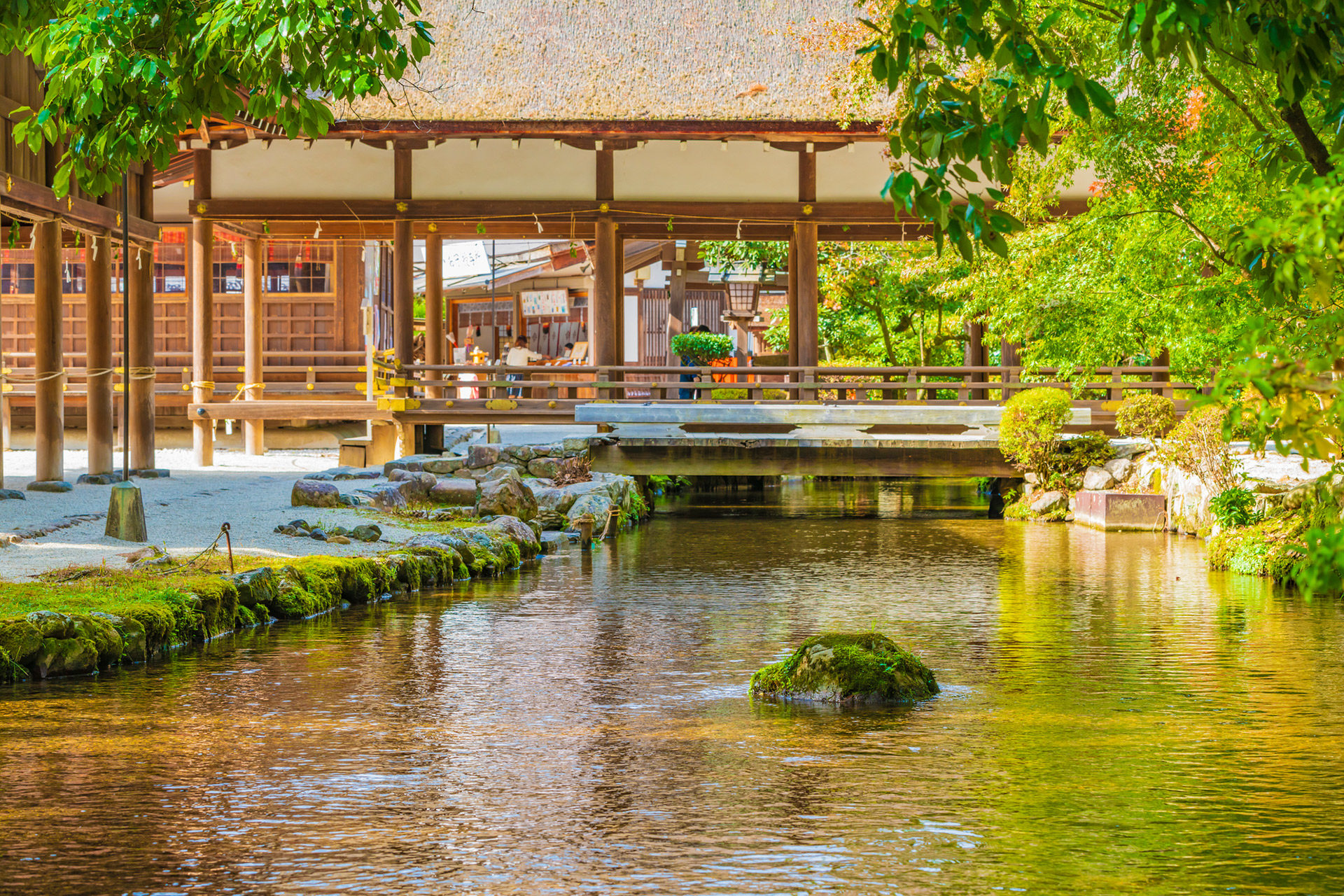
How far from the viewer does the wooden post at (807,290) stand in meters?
19.8

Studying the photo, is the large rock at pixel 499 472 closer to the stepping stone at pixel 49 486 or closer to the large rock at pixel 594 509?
the large rock at pixel 594 509

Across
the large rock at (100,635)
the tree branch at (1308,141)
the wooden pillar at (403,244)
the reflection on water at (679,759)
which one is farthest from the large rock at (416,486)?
the tree branch at (1308,141)

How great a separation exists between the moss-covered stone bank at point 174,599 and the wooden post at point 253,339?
986 centimetres

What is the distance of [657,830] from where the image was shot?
523cm

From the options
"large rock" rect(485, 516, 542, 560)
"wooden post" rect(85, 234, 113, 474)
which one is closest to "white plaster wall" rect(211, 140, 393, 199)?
"wooden post" rect(85, 234, 113, 474)

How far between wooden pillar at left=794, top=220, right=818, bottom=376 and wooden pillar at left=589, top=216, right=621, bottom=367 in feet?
9.12

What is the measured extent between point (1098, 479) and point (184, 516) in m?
11.4

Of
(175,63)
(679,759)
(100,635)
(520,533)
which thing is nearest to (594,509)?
(520,533)

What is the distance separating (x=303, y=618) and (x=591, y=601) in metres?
2.30

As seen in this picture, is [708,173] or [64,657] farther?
[708,173]

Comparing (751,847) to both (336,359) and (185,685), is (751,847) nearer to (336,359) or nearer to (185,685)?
(185,685)

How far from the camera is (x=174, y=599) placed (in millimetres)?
8617

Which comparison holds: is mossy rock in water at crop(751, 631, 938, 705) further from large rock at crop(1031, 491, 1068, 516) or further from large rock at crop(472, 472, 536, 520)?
large rock at crop(1031, 491, 1068, 516)

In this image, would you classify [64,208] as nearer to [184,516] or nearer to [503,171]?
[184,516]
